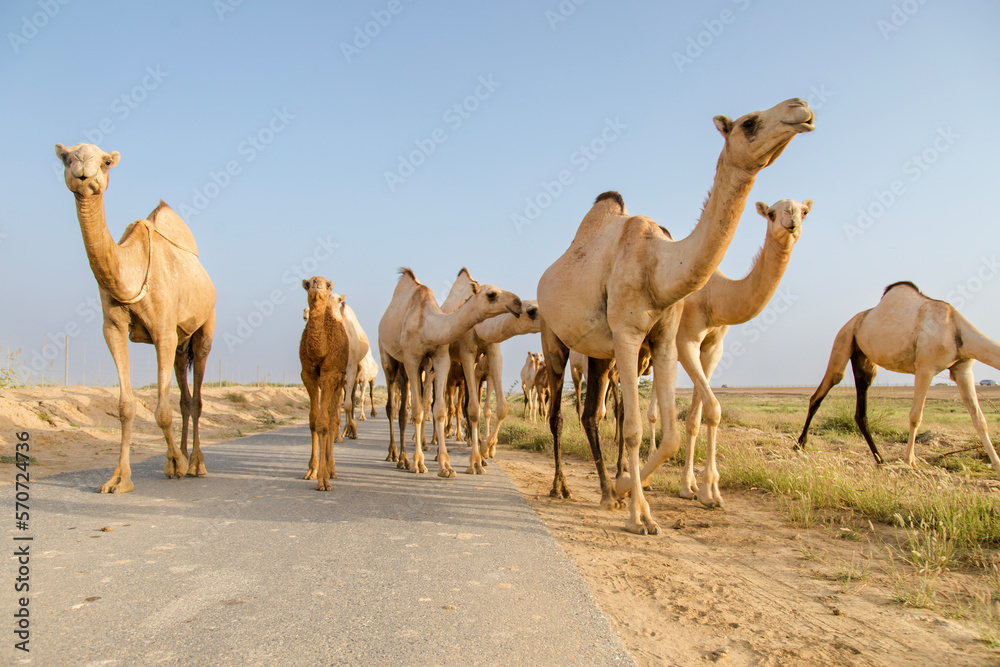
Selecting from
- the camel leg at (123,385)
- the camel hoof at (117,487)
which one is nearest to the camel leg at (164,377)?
the camel leg at (123,385)

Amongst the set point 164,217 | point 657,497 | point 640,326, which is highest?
point 164,217

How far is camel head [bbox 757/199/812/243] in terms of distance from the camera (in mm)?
5441

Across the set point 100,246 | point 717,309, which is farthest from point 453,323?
point 100,246

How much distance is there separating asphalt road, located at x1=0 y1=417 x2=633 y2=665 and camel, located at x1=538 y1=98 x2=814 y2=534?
1.21m

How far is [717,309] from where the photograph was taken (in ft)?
20.8

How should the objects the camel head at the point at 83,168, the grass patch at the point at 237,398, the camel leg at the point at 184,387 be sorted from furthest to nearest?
the grass patch at the point at 237,398, the camel leg at the point at 184,387, the camel head at the point at 83,168

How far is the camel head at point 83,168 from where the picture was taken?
5.19 meters

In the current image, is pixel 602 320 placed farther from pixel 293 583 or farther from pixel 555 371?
pixel 293 583

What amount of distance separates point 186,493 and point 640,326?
15.5 feet

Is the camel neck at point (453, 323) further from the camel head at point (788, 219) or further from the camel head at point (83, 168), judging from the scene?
the camel head at point (83, 168)

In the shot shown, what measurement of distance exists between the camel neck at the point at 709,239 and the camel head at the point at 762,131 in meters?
0.09

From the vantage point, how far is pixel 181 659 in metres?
2.21

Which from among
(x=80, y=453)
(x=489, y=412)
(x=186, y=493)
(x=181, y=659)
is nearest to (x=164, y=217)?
(x=186, y=493)

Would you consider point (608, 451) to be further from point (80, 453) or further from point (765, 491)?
point (80, 453)
